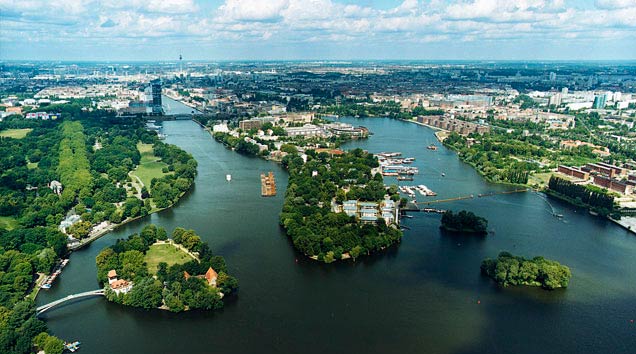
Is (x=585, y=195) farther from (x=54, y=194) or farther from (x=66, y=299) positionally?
(x=54, y=194)

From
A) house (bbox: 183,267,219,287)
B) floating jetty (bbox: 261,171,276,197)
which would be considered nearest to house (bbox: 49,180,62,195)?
floating jetty (bbox: 261,171,276,197)

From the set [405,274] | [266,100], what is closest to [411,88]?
[266,100]

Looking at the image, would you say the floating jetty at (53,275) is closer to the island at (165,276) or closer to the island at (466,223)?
Answer: the island at (165,276)

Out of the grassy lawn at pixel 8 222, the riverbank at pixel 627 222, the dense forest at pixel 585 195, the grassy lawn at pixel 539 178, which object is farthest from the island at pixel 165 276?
the grassy lawn at pixel 539 178

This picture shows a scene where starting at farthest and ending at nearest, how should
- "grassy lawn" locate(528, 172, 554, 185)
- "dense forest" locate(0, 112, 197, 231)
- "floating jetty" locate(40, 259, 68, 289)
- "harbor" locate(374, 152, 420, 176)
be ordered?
1. "harbor" locate(374, 152, 420, 176)
2. "grassy lawn" locate(528, 172, 554, 185)
3. "dense forest" locate(0, 112, 197, 231)
4. "floating jetty" locate(40, 259, 68, 289)

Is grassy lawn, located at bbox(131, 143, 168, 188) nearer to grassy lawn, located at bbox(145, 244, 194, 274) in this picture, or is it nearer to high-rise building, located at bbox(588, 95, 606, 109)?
grassy lawn, located at bbox(145, 244, 194, 274)
